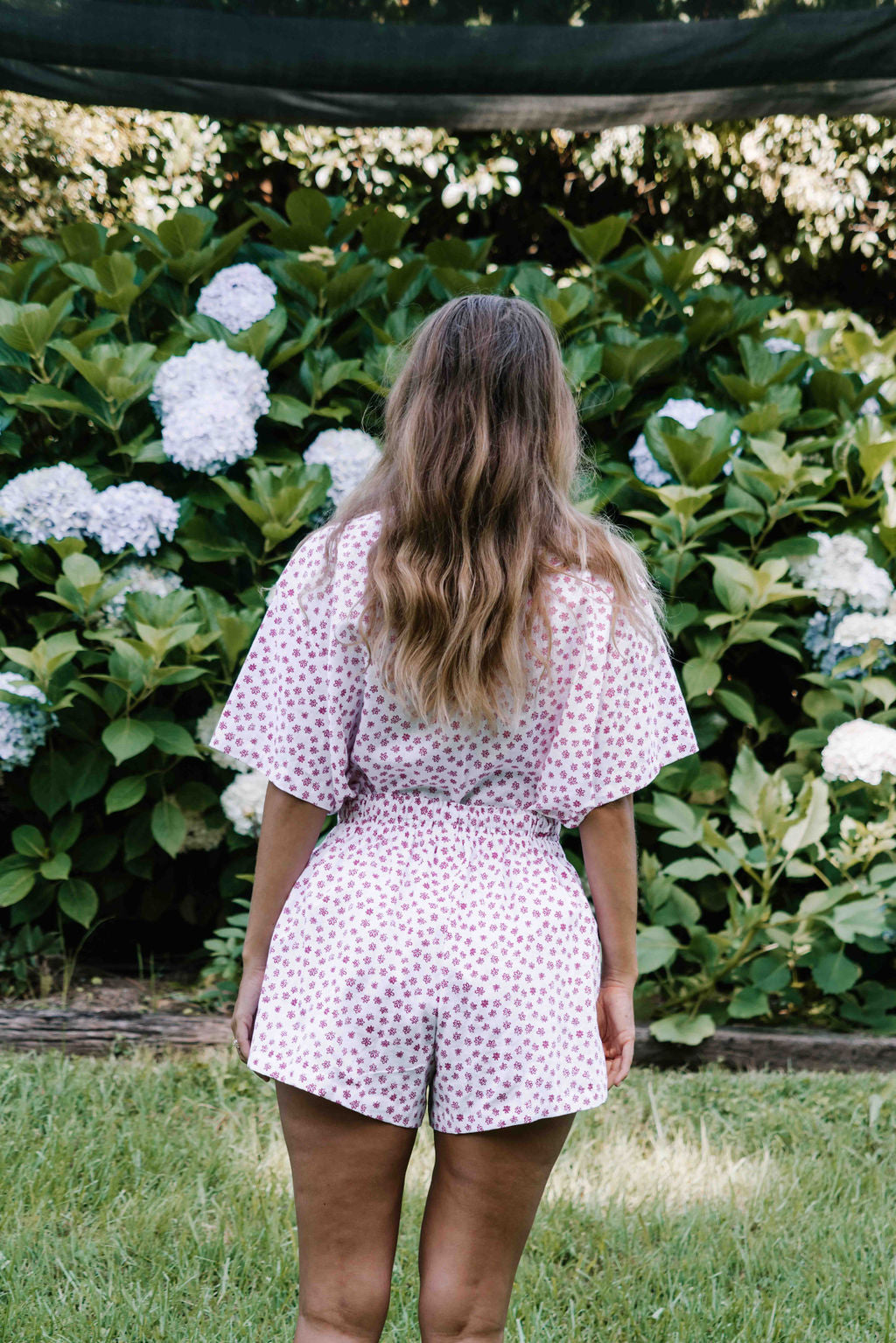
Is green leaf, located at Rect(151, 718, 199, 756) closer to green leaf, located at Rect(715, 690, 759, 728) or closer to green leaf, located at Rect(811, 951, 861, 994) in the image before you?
green leaf, located at Rect(715, 690, 759, 728)

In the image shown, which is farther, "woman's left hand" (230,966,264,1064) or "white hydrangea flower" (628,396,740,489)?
"white hydrangea flower" (628,396,740,489)

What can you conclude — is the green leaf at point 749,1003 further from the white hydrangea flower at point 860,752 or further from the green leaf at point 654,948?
the white hydrangea flower at point 860,752

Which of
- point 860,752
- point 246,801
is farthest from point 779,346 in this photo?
point 246,801

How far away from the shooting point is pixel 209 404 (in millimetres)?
3021

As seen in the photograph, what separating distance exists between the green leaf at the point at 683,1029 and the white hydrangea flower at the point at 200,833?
1.24 m

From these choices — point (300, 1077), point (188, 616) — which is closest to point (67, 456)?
point (188, 616)

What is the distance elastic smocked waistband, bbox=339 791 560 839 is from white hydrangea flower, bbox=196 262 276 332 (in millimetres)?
2166

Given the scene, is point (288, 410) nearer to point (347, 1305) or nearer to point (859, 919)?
point (859, 919)

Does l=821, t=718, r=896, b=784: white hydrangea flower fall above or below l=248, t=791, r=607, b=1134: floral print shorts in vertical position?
above

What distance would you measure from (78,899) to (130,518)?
3.28 ft

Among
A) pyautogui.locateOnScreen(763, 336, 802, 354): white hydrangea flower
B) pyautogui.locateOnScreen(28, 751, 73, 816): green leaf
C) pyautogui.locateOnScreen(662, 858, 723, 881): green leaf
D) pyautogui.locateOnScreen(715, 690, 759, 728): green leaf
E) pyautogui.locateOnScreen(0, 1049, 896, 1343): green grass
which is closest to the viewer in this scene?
pyautogui.locateOnScreen(0, 1049, 896, 1343): green grass

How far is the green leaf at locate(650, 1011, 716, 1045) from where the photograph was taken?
292cm

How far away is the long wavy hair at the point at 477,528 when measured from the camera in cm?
134

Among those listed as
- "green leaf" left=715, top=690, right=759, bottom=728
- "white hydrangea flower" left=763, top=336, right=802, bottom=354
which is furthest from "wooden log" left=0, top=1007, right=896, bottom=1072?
"white hydrangea flower" left=763, top=336, right=802, bottom=354
